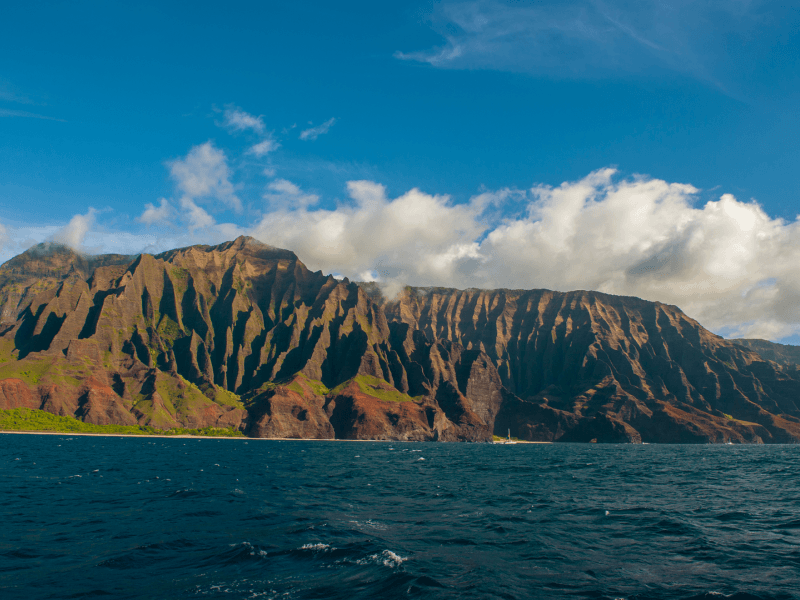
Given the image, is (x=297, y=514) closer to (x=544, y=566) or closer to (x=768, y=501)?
(x=544, y=566)

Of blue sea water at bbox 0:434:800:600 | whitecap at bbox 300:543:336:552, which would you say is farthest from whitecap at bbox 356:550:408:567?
whitecap at bbox 300:543:336:552

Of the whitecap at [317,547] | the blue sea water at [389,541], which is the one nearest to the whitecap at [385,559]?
the blue sea water at [389,541]

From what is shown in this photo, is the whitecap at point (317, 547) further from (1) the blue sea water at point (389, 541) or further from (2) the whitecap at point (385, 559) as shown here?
(2) the whitecap at point (385, 559)

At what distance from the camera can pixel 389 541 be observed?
34.0m

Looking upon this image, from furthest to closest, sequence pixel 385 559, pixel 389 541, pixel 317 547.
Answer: pixel 389 541 → pixel 317 547 → pixel 385 559

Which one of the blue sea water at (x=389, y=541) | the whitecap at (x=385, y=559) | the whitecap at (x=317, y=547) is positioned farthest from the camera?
the whitecap at (x=317, y=547)

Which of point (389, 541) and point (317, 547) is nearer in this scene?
point (317, 547)

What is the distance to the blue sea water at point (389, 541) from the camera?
24.7 metres

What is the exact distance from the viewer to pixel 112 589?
2367 centimetres

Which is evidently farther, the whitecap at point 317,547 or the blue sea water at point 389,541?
the whitecap at point 317,547

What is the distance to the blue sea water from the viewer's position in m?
24.7

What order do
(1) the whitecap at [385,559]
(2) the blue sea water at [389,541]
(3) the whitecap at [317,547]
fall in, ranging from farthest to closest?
(3) the whitecap at [317,547] → (1) the whitecap at [385,559] → (2) the blue sea water at [389,541]

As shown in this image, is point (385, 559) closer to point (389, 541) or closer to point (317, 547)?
point (389, 541)

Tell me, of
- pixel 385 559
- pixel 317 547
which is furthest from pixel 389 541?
pixel 317 547
